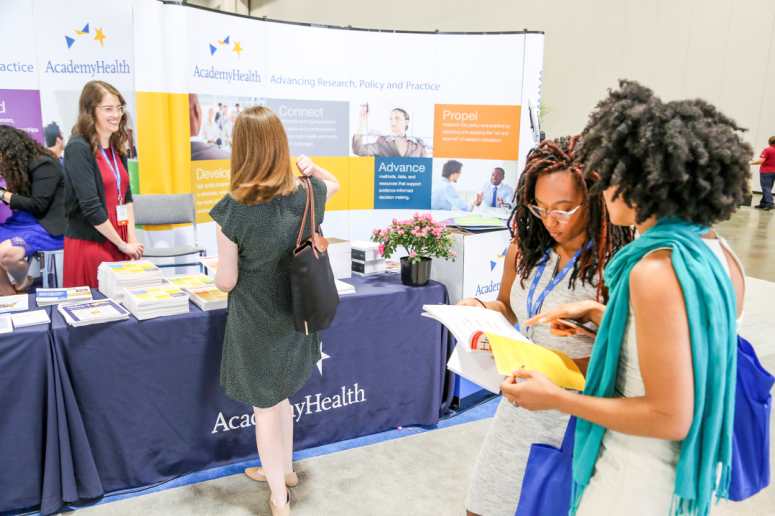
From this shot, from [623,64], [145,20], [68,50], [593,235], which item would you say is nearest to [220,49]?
[145,20]

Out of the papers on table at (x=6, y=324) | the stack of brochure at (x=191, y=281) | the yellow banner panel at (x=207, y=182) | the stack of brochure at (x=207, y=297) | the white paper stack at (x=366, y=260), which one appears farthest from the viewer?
the yellow banner panel at (x=207, y=182)

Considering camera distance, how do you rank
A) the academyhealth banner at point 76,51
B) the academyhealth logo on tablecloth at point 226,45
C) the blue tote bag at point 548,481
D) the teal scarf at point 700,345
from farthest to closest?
the academyhealth logo on tablecloth at point 226,45
the academyhealth banner at point 76,51
the blue tote bag at point 548,481
the teal scarf at point 700,345

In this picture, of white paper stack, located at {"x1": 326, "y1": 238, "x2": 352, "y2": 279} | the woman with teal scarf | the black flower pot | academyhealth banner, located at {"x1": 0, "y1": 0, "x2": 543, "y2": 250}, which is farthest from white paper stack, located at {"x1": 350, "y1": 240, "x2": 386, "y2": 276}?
academyhealth banner, located at {"x1": 0, "y1": 0, "x2": 543, "y2": 250}

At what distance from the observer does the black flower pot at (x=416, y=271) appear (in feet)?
8.71

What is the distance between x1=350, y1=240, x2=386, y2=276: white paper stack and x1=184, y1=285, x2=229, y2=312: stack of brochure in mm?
775

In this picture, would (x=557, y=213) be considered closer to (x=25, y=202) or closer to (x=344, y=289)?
(x=344, y=289)

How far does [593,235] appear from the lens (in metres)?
1.39

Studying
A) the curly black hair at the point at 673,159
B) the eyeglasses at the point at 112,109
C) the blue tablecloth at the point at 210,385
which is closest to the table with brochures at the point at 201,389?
the blue tablecloth at the point at 210,385

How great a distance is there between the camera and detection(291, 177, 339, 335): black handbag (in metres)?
1.83

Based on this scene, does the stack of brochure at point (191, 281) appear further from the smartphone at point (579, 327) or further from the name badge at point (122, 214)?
the smartphone at point (579, 327)

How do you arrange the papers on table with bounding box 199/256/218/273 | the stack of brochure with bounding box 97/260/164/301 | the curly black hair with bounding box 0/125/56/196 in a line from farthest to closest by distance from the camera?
the curly black hair with bounding box 0/125/56/196
the papers on table with bounding box 199/256/218/273
the stack of brochure with bounding box 97/260/164/301

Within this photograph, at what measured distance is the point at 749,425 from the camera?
3.08 feet

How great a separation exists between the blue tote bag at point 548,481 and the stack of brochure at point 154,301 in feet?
4.94

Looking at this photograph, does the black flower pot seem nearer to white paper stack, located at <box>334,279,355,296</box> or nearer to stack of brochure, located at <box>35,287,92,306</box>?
white paper stack, located at <box>334,279,355,296</box>
